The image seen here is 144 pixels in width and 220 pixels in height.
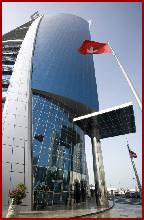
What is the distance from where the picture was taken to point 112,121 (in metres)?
37.7

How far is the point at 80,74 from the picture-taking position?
4781 cm

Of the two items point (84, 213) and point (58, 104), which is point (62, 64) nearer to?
point (58, 104)

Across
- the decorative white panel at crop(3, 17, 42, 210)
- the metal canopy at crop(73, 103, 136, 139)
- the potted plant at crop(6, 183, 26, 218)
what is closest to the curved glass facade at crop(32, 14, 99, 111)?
the decorative white panel at crop(3, 17, 42, 210)

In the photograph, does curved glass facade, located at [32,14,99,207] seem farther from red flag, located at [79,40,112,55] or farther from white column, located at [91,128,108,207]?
red flag, located at [79,40,112,55]

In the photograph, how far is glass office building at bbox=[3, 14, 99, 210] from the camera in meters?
27.9

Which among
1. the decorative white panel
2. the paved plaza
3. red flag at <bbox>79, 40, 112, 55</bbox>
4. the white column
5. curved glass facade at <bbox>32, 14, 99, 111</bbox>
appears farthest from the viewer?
curved glass facade at <bbox>32, 14, 99, 111</bbox>

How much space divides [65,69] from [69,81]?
276 cm

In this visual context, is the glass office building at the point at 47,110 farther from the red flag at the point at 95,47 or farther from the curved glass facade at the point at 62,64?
the red flag at the point at 95,47

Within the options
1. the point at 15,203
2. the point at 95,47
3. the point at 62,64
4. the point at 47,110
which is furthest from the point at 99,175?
the point at 95,47

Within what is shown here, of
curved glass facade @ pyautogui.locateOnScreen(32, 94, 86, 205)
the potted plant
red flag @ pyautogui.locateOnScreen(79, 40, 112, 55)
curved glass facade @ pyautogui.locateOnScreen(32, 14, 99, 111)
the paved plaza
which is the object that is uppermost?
curved glass facade @ pyautogui.locateOnScreen(32, 14, 99, 111)

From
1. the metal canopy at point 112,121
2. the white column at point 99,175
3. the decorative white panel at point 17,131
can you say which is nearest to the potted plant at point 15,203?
the decorative white panel at point 17,131

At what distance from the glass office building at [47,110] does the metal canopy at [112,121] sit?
13.7 feet

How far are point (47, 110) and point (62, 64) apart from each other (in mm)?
11382

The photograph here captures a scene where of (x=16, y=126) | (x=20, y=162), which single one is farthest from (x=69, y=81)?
(x=20, y=162)
